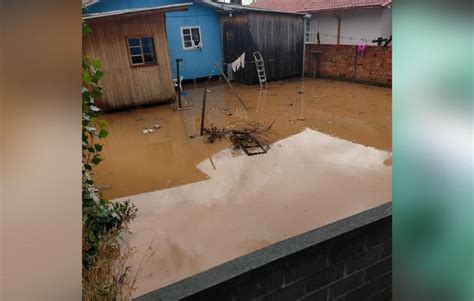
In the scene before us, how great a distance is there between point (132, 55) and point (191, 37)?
4305mm

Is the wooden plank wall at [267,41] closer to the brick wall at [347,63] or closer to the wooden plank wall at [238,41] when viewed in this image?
the wooden plank wall at [238,41]

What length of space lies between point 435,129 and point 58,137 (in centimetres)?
45

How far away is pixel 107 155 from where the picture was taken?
6.50 meters

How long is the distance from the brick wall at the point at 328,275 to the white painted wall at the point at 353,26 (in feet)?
36.2

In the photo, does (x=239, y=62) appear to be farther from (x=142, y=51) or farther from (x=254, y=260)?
(x=254, y=260)

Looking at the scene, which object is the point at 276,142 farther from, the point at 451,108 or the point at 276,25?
the point at 276,25

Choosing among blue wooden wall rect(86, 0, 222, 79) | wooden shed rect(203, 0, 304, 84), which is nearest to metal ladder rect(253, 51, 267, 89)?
wooden shed rect(203, 0, 304, 84)

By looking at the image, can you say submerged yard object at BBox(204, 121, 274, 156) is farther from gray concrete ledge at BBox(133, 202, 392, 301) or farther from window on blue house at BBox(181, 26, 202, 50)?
window on blue house at BBox(181, 26, 202, 50)

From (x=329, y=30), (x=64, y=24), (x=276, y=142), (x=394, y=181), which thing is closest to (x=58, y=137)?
(x=64, y=24)

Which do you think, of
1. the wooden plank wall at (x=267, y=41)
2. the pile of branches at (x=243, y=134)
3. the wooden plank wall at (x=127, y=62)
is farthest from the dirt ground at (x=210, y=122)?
the wooden plank wall at (x=267, y=41)

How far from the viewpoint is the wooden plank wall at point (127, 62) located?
877cm

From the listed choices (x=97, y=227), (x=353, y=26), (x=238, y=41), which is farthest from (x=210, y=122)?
(x=353, y=26)

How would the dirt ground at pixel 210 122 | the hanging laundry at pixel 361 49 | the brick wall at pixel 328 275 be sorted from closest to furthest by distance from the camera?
the brick wall at pixel 328 275
the dirt ground at pixel 210 122
the hanging laundry at pixel 361 49

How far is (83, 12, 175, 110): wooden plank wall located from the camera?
28.8 feet
